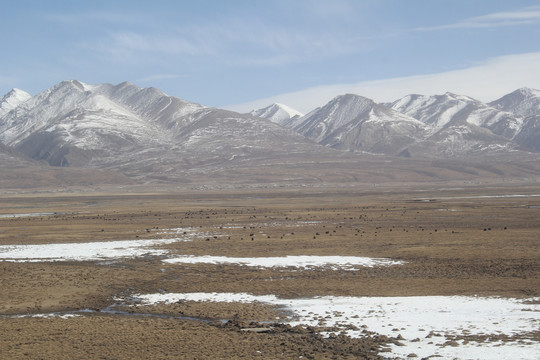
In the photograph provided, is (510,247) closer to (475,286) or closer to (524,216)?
(475,286)

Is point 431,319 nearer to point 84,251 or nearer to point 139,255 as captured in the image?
point 139,255

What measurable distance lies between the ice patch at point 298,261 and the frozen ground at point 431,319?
30.4 ft

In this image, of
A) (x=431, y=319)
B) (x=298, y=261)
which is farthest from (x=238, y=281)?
(x=431, y=319)

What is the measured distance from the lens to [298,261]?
128 ft

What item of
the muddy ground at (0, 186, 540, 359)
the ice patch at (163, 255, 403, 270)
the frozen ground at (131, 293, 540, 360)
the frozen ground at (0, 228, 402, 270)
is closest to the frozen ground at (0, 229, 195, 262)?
the frozen ground at (0, 228, 402, 270)

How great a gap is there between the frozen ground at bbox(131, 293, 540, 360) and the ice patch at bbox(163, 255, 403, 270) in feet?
30.4

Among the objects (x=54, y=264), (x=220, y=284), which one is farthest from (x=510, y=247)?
(x=54, y=264)

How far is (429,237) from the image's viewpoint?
5072cm

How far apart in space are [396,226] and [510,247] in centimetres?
1972

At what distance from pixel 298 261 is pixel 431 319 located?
1664cm

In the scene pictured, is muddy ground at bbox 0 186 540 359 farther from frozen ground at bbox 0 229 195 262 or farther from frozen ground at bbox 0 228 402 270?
frozen ground at bbox 0 229 195 262

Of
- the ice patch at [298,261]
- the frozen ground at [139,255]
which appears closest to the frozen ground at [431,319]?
the ice patch at [298,261]

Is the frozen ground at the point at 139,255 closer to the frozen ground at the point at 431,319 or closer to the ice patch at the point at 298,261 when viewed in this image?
the ice patch at the point at 298,261

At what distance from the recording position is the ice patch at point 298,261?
37281mm
